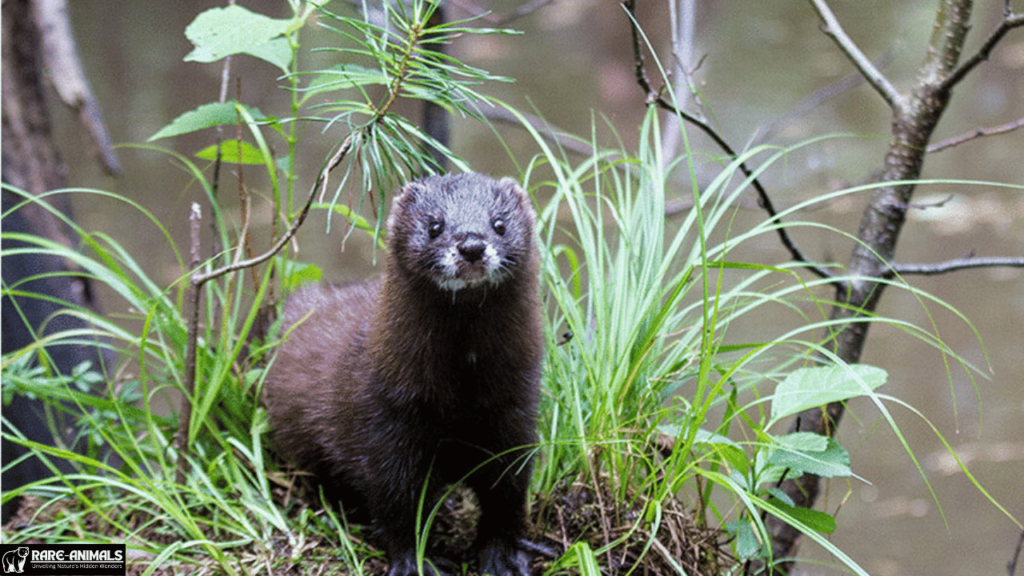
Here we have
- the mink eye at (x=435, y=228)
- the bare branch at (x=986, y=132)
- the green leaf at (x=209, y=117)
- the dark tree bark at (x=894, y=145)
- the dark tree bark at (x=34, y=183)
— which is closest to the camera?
the mink eye at (x=435, y=228)

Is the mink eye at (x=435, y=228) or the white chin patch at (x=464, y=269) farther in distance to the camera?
the mink eye at (x=435, y=228)

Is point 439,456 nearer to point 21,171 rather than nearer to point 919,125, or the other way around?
point 919,125

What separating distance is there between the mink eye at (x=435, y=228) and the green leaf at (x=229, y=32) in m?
0.65

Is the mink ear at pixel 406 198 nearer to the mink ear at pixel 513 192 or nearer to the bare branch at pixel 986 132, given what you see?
the mink ear at pixel 513 192

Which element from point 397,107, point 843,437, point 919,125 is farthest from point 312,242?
point 919,125

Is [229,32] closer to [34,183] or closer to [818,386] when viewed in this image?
[818,386]

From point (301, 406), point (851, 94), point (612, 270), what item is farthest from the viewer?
point (851, 94)

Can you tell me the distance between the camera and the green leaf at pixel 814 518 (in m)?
2.04

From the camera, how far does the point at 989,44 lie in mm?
2414

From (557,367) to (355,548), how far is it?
0.79 meters

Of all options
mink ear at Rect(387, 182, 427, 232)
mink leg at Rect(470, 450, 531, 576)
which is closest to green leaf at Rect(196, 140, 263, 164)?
mink ear at Rect(387, 182, 427, 232)

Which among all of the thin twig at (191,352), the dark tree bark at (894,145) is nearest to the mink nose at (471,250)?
the thin twig at (191,352)

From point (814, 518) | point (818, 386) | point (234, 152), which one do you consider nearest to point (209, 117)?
point (234, 152)

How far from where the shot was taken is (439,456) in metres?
2.38
